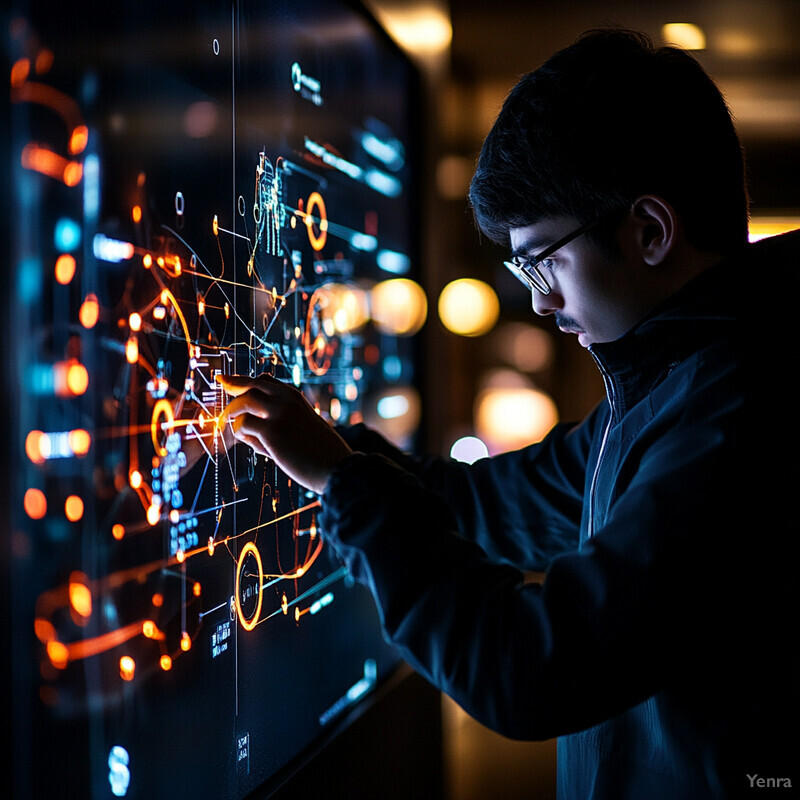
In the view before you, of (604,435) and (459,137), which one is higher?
(459,137)

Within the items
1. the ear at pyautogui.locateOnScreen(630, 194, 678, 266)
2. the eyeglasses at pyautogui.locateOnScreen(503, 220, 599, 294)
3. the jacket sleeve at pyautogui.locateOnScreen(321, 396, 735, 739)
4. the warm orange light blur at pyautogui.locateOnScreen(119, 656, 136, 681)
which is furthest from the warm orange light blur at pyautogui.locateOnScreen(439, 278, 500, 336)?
the warm orange light blur at pyautogui.locateOnScreen(119, 656, 136, 681)

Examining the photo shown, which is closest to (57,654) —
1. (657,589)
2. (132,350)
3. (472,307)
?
(132,350)

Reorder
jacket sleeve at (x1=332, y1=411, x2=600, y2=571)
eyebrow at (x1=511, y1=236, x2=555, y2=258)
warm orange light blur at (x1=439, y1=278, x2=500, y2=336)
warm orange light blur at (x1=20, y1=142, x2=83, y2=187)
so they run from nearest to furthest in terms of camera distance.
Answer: warm orange light blur at (x1=20, y1=142, x2=83, y2=187) → eyebrow at (x1=511, y1=236, x2=555, y2=258) → jacket sleeve at (x1=332, y1=411, x2=600, y2=571) → warm orange light blur at (x1=439, y1=278, x2=500, y2=336)

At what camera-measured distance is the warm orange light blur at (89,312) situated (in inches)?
25.7

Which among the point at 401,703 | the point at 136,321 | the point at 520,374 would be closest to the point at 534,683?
the point at 136,321

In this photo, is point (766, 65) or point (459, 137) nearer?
point (766, 65)

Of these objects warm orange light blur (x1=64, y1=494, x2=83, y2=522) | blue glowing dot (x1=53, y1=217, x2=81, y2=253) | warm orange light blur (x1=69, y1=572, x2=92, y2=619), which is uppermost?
blue glowing dot (x1=53, y1=217, x2=81, y2=253)

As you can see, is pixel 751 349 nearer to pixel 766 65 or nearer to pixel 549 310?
pixel 549 310

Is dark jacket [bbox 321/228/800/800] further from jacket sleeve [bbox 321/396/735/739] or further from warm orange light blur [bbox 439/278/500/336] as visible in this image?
warm orange light blur [bbox 439/278/500/336]

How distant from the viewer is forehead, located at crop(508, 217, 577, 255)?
2.99 feet

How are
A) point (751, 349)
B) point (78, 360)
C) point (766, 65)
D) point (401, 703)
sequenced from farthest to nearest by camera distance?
1. point (766, 65)
2. point (401, 703)
3. point (751, 349)
4. point (78, 360)

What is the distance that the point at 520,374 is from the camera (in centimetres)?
261

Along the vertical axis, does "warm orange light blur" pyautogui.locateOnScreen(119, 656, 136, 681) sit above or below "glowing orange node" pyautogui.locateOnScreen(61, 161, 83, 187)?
below

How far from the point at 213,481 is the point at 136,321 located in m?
0.23
